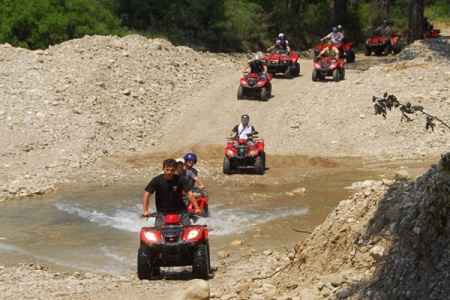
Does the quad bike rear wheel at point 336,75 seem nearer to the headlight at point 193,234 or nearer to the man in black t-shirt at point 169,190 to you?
the man in black t-shirt at point 169,190

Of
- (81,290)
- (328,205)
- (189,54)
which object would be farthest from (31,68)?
(81,290)

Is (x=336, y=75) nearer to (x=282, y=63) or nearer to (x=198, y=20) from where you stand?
(x=282, y=63)

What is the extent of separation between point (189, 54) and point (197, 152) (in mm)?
9428

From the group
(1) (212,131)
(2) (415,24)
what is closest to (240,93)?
(1) (212,131)

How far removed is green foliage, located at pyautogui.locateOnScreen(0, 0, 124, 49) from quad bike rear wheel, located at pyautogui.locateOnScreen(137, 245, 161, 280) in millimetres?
22456

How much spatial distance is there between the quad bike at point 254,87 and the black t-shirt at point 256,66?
17cm

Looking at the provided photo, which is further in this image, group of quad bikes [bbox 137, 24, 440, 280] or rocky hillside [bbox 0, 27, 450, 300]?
group of quad bikes [bbox 137, 24, 440, 280]

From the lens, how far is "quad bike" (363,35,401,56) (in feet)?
126

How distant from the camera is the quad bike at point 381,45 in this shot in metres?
38.5

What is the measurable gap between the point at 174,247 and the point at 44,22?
76.6 feet

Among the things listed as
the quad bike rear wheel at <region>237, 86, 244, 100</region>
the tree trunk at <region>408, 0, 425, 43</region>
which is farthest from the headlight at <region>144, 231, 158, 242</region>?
the tree trunk at <region>408, 0, 425, 43</region>

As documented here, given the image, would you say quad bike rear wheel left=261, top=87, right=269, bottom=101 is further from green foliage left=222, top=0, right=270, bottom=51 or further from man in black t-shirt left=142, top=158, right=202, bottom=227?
man in black t-shirt left=142, top=158, right=202, bottom=227

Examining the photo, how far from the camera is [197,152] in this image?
23094mm

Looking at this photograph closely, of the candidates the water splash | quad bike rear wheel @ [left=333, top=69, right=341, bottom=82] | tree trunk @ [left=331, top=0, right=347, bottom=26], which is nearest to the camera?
the water splash
